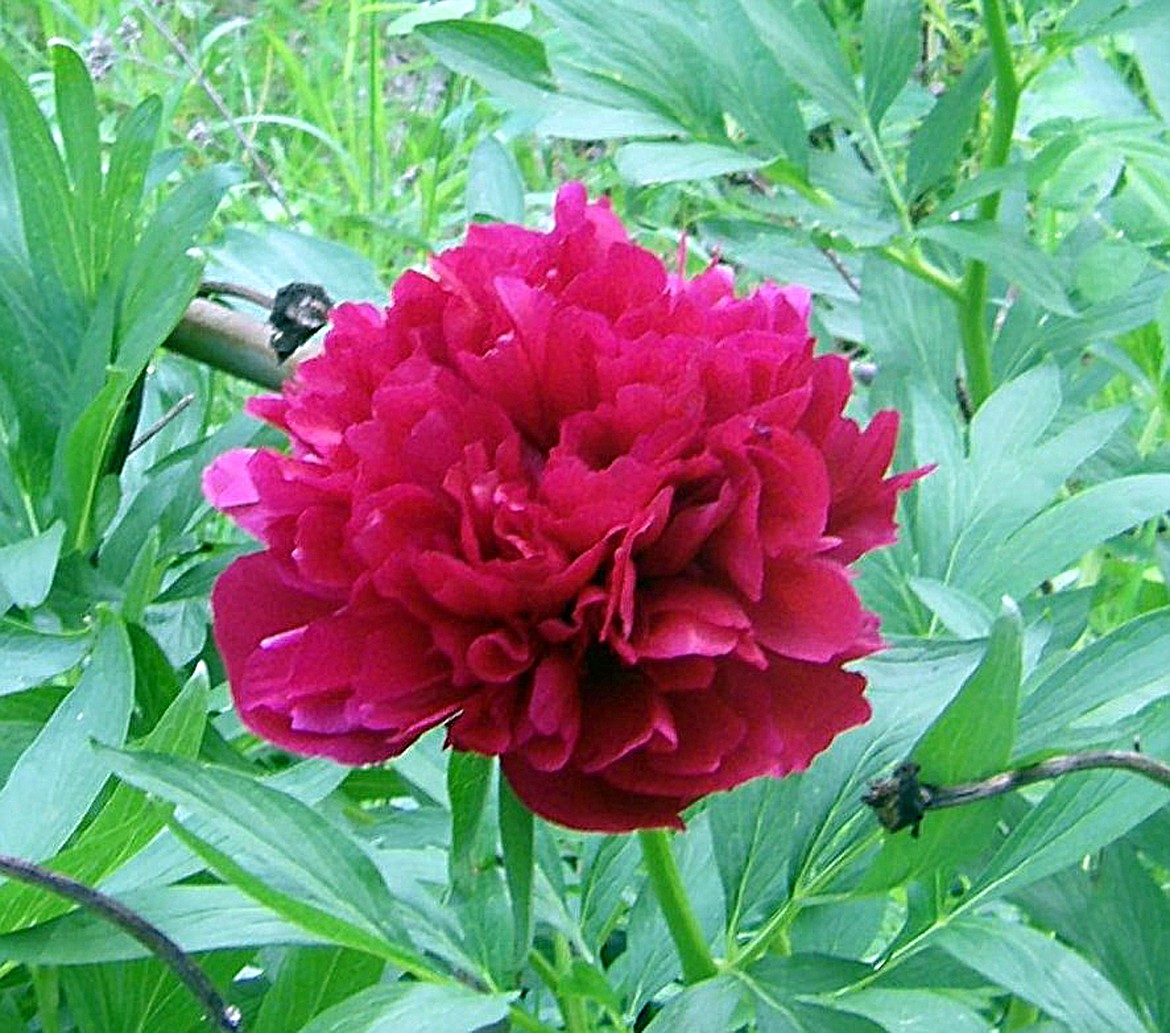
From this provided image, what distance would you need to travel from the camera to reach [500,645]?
349 mm

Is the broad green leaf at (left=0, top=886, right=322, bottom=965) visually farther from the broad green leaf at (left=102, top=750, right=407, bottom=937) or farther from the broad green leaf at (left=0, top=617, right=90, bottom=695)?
the broad green leaf at (left=0, top=617, right=90, bottom=695)

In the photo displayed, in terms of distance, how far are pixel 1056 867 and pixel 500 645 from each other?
19 centimetres

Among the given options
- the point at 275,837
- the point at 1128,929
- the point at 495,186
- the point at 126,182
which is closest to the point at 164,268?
the point at 126,182

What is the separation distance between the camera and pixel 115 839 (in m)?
0.41

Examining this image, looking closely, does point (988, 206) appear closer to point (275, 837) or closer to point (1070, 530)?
point (1070, 530)

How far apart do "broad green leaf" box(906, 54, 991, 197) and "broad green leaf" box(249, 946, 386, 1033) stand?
1.33 ft

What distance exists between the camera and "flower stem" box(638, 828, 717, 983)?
1.39 ft

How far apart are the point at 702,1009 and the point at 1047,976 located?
9 cm

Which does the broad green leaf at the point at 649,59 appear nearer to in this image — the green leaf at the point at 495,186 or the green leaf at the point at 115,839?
the green leaf at the point at 495,186

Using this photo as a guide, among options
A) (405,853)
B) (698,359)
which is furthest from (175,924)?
(698,359)

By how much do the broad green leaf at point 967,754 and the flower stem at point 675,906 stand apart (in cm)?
5

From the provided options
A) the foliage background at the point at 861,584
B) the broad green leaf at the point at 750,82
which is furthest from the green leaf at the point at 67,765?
the broad green leaf at the point at 750,82

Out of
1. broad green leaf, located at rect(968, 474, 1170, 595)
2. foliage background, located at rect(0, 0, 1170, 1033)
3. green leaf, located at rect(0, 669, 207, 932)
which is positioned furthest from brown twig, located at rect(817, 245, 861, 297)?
green leaf, located at rect(0, 669, 207, 932)

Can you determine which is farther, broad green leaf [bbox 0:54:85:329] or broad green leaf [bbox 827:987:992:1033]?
broad green leaf [bbox 0:54:85:329]
